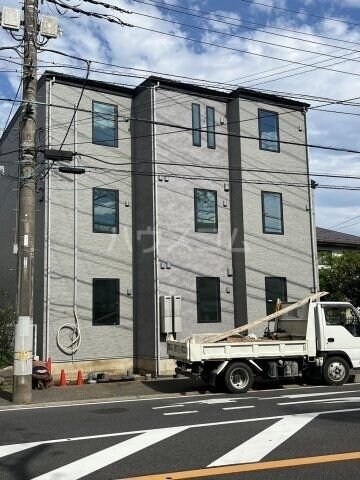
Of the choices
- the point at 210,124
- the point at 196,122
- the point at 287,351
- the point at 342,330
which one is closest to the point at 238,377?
the point at 287,351

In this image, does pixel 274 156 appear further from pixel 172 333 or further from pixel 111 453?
pixel 111 453

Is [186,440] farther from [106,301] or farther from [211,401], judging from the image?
[106,301]

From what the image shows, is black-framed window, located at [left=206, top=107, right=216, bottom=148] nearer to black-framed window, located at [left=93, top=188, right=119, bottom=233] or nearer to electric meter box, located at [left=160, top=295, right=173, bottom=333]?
black-framed window, located at [left=93, top=188, right=119, bottom=233]

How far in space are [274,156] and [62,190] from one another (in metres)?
8.45

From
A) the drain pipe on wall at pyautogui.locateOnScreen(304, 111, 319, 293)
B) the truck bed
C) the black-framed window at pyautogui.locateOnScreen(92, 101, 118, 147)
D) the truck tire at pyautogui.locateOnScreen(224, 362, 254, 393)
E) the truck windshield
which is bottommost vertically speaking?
the truck tire at pyautogui.locateOnScreen(224, 362, 254, 393)

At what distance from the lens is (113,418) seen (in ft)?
35.5

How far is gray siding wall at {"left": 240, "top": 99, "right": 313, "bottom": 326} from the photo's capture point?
2120 centimetres

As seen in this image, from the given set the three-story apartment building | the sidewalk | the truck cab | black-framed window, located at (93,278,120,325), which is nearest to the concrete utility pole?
the sidewalk

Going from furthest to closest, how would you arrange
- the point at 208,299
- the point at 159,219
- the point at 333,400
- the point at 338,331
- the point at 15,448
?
the point at 208,299 < the point at 159,219 < the point at 338,331 < the point at 333,400 < the point at 15,448

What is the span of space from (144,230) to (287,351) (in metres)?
7.43

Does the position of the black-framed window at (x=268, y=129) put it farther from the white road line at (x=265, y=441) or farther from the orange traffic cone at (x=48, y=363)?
the white road line at (x=265, y=441)

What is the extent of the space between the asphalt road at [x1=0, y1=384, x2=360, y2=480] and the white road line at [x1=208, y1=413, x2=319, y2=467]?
0.01m

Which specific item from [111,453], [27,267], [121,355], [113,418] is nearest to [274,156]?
[121,355]

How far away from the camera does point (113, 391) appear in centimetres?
1509
